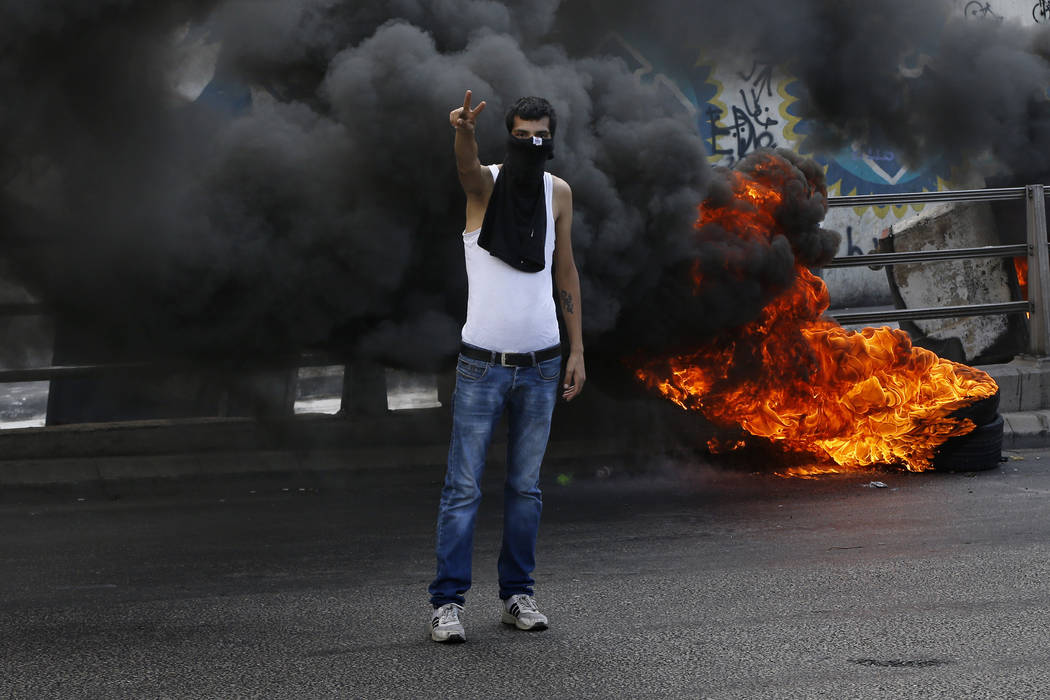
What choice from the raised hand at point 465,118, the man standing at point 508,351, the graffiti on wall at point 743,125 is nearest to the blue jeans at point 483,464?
the man standing at point 508,351

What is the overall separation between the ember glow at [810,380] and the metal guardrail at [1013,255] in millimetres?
1368

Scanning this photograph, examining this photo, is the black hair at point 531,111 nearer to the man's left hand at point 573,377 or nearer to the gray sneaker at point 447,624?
the man's left hand at point 573,377

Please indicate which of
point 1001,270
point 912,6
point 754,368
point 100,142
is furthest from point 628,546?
point 1001,270

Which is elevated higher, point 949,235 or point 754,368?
point 949,235

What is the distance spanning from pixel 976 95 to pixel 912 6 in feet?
2.76

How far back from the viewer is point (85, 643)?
3703mm

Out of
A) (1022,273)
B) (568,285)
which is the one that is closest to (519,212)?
(568,285)

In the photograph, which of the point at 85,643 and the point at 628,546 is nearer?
the point at 85,643

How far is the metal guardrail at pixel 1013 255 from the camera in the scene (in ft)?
26.4

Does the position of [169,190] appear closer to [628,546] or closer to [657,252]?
[657,252]

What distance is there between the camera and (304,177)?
20.1 ft

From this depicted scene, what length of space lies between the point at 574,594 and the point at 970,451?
3322 millimetres

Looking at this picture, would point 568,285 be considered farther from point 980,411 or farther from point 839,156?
point 839,156

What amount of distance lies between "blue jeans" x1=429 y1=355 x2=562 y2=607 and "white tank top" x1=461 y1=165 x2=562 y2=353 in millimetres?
82
